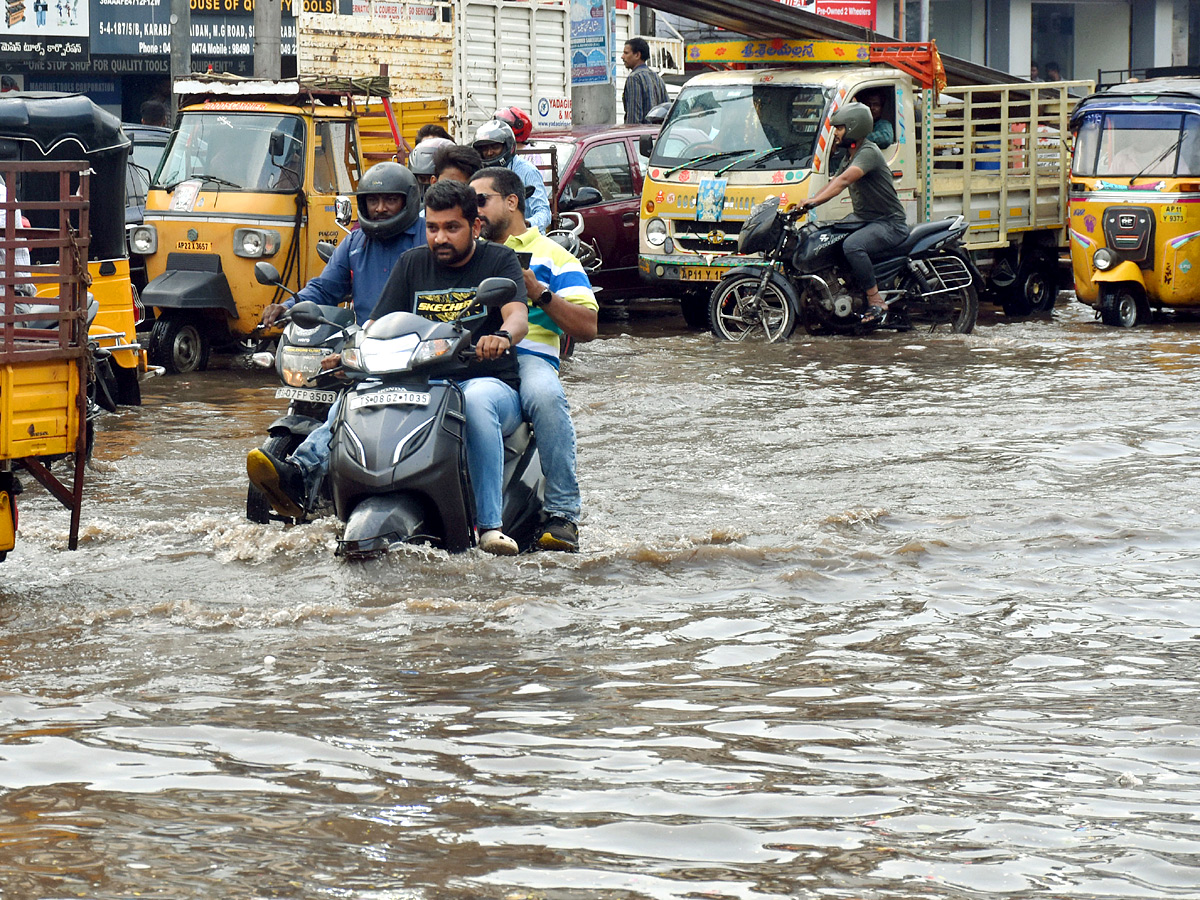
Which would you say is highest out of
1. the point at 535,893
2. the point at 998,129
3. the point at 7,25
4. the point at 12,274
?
the point at 7,25

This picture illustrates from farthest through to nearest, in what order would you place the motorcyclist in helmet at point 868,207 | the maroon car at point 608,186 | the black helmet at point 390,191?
the maroon car at point 608,186 < the motorcyclist in helmet at point 868,207 < the black helmet at point 390,191

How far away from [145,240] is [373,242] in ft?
20.3

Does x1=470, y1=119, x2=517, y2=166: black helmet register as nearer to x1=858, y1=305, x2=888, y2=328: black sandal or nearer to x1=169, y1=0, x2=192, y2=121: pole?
x1=858, y1=305, x2=888, y2=328: black sandal

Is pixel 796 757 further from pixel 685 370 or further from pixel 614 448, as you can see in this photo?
pixel 685 370

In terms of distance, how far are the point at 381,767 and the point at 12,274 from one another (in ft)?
8.31

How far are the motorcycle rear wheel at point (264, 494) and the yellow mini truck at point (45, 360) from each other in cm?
104

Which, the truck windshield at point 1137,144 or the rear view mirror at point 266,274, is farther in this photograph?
the truck windshield at point 1137,144

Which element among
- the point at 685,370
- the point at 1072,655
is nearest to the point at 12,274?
the point at 1072,655

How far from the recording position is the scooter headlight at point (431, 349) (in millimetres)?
6234

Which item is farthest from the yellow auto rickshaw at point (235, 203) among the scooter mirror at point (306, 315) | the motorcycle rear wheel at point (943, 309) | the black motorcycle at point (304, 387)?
the scooter mirror at point (306, 315)

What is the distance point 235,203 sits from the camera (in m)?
13.1

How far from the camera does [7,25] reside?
2478 centimetres

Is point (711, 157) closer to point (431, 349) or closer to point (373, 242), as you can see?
point (373, 242)

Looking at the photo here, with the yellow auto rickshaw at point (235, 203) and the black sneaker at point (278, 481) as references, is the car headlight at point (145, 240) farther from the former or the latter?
the black sneaker at point (278, 481)
